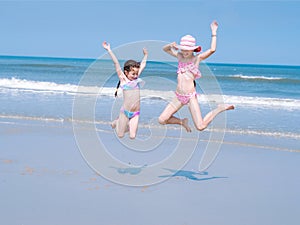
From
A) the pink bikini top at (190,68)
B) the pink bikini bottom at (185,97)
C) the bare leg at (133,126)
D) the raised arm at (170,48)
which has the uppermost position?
the raised arm at (170,48)

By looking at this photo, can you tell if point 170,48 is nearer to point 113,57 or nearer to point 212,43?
point 212,43

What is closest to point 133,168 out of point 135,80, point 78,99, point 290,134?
point 135,80

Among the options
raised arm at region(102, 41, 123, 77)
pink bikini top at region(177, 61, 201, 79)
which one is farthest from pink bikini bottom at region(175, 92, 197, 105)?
raised arm at region(102, 41, 123, 77)

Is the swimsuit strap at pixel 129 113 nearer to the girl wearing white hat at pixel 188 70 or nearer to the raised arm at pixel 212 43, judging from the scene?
the girl wearing white hat at pixel 188 70

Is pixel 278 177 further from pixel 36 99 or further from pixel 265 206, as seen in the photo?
pixel 36 99

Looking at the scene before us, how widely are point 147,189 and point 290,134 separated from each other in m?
6.39

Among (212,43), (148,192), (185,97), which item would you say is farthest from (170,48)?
(148,192)

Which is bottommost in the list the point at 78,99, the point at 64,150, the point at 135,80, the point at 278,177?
the point at 278,177

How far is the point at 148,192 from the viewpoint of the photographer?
7508 millimetres

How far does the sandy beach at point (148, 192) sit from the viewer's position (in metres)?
6.41

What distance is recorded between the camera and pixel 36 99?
19.8 meters

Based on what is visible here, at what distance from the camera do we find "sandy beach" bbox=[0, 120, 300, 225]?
21.0ft

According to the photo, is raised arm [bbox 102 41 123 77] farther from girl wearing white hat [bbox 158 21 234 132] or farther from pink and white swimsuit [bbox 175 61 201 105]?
pink and white swimsuit [bbox 175 61 201 105]

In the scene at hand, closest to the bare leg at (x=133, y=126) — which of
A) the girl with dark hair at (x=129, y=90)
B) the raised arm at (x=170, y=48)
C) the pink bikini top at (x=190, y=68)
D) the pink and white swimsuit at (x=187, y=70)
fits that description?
the girl with dark hair at (x=129, y=90)
